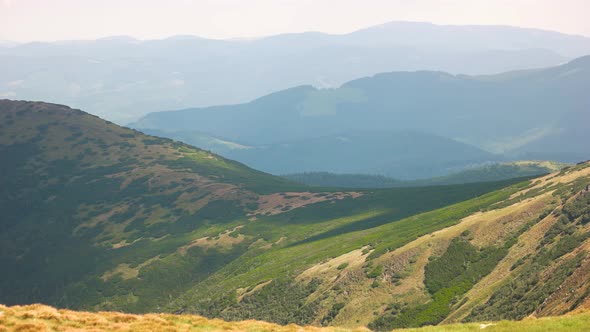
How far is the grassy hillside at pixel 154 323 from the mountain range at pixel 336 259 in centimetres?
50

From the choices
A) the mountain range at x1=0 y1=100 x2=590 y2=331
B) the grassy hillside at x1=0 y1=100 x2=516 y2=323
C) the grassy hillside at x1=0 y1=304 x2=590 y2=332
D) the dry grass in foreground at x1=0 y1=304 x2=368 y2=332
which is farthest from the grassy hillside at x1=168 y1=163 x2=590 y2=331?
the dry grass in foreground at x1=0 y1=304 x2=368 y2=332

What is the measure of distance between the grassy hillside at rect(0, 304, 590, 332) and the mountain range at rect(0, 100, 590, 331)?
1.64 ft

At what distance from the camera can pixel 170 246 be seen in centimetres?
16700

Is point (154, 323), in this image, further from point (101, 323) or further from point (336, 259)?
point (336, 259)

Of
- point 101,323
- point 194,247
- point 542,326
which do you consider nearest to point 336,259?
point 101,323

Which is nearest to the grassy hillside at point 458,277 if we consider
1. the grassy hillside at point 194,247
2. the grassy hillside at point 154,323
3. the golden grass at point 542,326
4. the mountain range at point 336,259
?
the mountain range at point 336,259

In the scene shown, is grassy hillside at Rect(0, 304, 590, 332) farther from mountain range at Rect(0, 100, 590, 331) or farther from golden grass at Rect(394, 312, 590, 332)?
mountain range at Rect(0, 100, 590, 331)

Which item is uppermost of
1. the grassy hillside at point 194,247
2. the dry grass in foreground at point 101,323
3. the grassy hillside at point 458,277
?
the dry grass in foreground at point 101,323

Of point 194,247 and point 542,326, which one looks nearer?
point 542,326

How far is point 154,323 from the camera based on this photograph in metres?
33.5

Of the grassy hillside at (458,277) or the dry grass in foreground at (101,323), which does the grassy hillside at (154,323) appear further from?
the grassy hillside at (458,277)

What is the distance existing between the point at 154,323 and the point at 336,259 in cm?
6190

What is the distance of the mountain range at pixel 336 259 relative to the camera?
53.6 m

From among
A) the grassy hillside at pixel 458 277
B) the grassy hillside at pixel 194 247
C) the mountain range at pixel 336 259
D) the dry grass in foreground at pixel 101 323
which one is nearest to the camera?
the dry grass in foreground at pixel 101 323
